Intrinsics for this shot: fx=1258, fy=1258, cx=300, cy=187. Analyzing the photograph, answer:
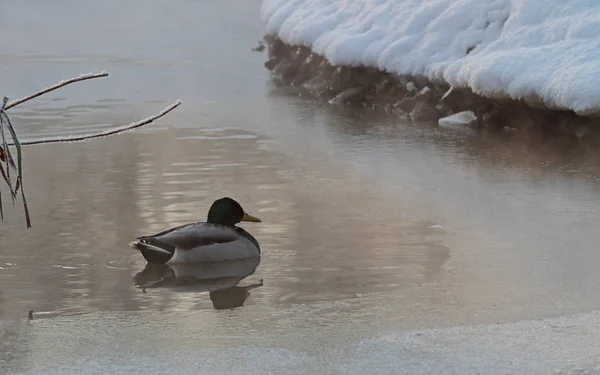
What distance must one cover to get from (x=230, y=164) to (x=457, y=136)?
11.1 ft

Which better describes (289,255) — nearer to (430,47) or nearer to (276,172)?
(276,172)

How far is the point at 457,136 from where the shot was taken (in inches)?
581

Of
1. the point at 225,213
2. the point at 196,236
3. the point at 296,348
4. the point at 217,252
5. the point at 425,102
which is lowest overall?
the point at 296,348

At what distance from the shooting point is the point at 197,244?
26.9 ft

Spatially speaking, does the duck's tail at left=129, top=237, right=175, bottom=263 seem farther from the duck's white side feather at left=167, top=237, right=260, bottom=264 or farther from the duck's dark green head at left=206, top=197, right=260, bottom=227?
the duck's dark green head at left=206, top=197, right=260, bottom=227

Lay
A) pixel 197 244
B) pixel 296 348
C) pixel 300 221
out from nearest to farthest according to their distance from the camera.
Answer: pixel 296 348 < pixel 197 244 < pixel 300 221

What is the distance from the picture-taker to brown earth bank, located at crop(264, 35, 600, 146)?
Result: 47.4 ft

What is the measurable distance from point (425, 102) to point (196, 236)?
30.2 feet

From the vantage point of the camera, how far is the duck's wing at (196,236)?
816 cm

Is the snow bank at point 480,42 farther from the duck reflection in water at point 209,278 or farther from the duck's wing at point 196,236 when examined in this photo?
the duck reflection in water at point 209,278

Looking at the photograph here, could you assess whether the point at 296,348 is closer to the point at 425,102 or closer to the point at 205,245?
the point at 205,245

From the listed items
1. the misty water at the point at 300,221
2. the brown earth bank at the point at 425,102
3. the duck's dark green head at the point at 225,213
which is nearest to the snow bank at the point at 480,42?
the brown earth bank at the point at 425,102

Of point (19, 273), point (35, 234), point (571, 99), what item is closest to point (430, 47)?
point (571, 99)

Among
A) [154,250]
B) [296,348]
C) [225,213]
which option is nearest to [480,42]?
[225,213]
